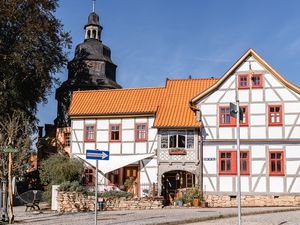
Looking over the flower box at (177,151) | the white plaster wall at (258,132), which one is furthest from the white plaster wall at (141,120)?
the white plaster wall at (258,132)

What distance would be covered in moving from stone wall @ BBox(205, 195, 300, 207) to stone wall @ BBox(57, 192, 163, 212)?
4.39m

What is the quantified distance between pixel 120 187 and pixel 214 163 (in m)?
6.88

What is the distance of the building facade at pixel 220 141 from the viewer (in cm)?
3122

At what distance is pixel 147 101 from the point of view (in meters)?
36.1

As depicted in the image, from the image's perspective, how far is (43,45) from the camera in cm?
3894

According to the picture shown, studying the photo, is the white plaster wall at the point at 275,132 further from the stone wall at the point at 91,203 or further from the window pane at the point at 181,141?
the stone wall at the point at 91,203

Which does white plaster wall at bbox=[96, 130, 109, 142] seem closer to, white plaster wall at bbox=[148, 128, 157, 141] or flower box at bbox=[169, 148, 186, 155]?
white plaster wall at bbox=[148, 128, 157, 141]

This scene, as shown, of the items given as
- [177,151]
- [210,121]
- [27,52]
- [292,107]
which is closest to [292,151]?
[292,107]

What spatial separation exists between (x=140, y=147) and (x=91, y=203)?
7024 millimetres

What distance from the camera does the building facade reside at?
102 ft

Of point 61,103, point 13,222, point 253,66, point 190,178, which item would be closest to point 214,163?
point 190,178

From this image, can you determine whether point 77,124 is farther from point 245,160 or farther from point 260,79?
point 260,79

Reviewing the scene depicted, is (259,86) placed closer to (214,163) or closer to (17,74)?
(214,163)

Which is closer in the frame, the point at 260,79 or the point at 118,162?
the point at 260,79
